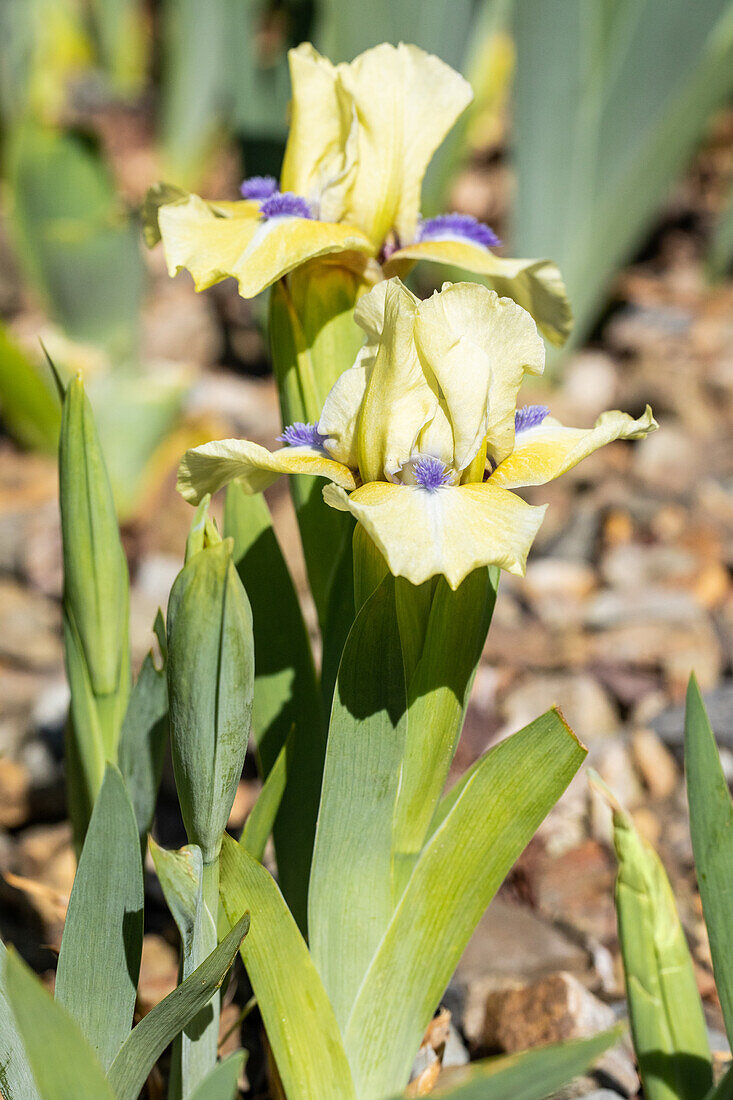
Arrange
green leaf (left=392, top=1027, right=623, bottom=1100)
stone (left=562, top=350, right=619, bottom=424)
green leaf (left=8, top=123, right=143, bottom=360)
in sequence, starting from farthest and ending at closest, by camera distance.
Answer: stone (left=562, top=350, right=619, bottom=424)
green leaf (left=8, top=123, right=143, bottom=360)
green leaf (left=392, top=1027, right=623, bottom=1100)

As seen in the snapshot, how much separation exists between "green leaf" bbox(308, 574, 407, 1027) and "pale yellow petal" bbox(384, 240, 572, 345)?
317 millimetres

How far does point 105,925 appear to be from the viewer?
2.27 ft

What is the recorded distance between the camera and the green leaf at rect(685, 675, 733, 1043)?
71 centimetres

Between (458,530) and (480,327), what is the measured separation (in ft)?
Answer: 0.49

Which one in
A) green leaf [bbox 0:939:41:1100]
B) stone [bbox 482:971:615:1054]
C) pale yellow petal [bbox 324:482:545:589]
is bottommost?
stone [bbox 482:971:615:1054]

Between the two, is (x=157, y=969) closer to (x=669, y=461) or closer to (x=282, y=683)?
(x=282, y=683)

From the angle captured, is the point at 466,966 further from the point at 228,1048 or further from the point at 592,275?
the point at 592,275

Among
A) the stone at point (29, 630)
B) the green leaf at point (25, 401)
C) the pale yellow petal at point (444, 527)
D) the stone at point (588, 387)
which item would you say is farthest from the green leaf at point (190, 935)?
the stone at point (588, 387)

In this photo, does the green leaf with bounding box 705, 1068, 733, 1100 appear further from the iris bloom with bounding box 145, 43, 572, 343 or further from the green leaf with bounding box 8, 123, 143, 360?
the green leaf with bounding box 8, 123, 143, 360

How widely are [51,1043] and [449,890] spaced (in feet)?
Result: 1.04

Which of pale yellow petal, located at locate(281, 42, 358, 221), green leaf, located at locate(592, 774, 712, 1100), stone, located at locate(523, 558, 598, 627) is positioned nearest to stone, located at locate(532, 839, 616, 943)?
green leaf, located at locate(592, 774, 712, 1100)

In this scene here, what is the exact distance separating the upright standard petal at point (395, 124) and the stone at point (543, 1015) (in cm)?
77

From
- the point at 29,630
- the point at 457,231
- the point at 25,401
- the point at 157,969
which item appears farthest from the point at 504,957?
the point at 25,401

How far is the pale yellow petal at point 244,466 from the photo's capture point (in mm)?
650
